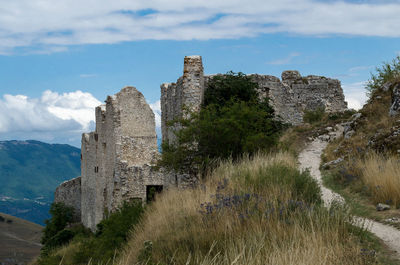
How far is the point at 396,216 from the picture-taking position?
7883mm

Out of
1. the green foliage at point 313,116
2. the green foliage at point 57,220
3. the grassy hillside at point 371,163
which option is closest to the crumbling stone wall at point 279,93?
the green foliage at point 313,116

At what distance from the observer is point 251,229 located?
650 cm

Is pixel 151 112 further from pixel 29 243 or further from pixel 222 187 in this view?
pixel 29 243

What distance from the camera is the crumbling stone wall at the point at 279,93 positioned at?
16.9m

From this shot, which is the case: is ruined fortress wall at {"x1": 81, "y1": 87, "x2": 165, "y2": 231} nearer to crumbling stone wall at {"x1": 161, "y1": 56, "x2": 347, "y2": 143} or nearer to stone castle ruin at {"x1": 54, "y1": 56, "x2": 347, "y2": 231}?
stone castle ruin at {"x1": 54, "y1": 56, "x2": 347, "y2": 231}

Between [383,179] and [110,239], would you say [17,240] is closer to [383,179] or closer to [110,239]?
[110,239]

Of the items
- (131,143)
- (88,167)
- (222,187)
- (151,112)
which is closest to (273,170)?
(222,187)

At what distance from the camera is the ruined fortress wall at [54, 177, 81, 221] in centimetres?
3456

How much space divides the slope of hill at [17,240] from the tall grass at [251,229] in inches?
1773

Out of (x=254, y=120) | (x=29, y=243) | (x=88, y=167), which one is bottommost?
(x=29, y=243)

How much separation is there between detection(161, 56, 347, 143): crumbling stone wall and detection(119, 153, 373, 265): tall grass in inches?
299

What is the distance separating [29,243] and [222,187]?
6628cm

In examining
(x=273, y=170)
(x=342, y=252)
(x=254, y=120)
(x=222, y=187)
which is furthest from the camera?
(x=254, y=120)

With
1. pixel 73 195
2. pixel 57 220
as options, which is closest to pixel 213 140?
pixel 57 220
